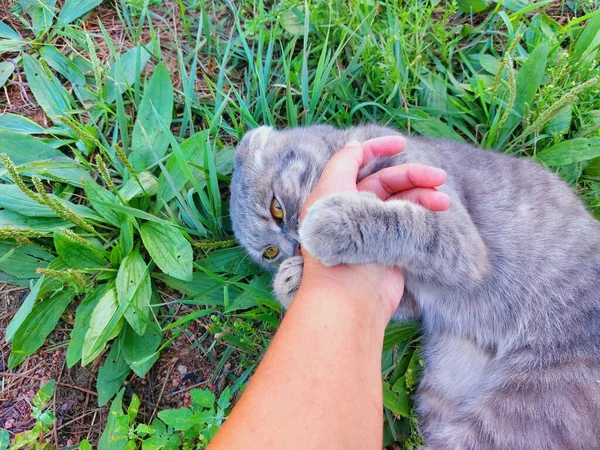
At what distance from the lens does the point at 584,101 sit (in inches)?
111

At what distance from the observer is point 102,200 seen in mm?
2488

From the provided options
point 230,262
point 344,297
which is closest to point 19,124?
point 230,262

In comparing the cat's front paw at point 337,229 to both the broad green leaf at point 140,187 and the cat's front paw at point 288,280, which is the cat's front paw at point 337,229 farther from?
the broad green leaf at point 140,187

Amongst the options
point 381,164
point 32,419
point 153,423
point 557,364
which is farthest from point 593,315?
point 32,419

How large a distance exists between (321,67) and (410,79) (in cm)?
61

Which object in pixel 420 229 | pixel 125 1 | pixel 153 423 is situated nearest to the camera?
pixel 420 229

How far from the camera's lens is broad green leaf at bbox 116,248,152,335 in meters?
2.38

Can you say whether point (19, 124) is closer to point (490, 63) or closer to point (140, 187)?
point (140, 187)

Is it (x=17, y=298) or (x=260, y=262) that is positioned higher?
(x=260, y=262)

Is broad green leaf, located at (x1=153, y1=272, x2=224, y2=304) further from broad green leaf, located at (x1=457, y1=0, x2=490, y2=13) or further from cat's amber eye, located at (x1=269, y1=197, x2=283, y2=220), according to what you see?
broad green leaf, located at (x1=457, y1=0, x2=490, y2=13)

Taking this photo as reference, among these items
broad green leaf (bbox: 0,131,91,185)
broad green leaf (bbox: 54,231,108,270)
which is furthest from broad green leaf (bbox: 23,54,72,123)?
broad green leaf (bbox: 54,231,108,270)

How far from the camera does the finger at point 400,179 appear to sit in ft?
6.65

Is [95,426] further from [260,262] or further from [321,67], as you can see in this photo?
[321,67]

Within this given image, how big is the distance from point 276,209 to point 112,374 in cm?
126
